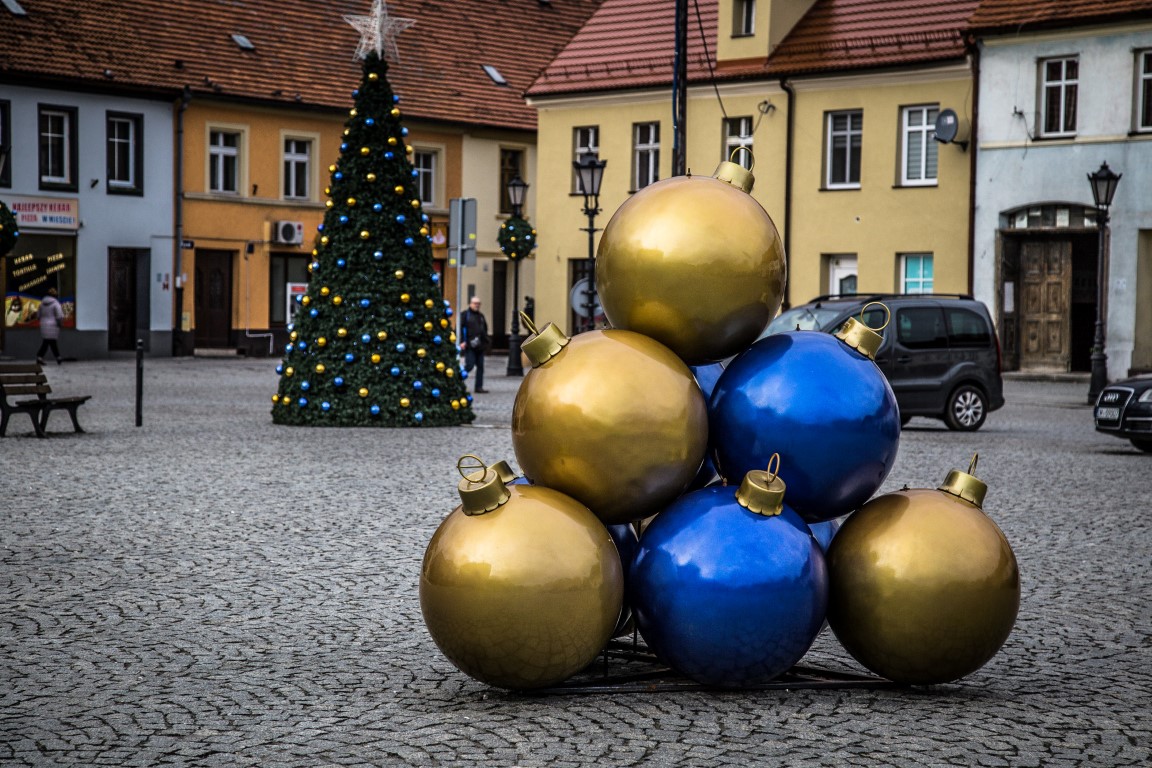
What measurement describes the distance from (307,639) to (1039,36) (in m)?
31.0

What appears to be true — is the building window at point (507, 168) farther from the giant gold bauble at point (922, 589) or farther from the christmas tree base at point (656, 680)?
the giant gold bauble at point (922, 589)

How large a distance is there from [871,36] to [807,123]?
8.44ft

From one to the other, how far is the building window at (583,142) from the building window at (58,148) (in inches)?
533

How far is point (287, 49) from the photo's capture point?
4872 centimetres

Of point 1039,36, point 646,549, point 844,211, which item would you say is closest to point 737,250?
point 646,549

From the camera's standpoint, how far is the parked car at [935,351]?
2192cm

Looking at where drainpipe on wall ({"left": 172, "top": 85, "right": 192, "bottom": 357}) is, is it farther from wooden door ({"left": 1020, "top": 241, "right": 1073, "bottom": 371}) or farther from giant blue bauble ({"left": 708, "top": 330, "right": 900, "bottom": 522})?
giant blue bauble ({"left": 708, "top": 330, "right": 900, "bottom": 522})

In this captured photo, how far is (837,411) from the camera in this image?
6.16 metres

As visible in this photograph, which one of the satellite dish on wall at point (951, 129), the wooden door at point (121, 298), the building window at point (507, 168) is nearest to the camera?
the satellite dish on wall at point (951, 129)

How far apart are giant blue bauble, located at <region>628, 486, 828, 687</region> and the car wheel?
16.7 metres

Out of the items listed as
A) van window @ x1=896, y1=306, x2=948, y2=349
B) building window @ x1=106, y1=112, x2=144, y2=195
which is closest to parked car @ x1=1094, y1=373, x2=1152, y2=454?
van window @ x1=896, y1=306, x2=948, y2=349

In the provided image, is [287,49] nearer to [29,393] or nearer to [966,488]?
[29,393]

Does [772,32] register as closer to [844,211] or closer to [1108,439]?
[844,211]

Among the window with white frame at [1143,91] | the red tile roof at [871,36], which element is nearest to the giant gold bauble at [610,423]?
the window with white frame at [1143,91]
